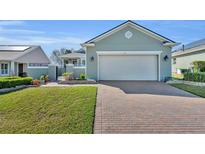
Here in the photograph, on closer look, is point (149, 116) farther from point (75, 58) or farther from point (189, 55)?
point (75, 58)

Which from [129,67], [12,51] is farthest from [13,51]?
[129,67]

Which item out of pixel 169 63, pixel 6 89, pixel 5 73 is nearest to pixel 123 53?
pixel 169 63

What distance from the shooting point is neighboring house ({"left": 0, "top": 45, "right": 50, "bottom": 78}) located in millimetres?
21873

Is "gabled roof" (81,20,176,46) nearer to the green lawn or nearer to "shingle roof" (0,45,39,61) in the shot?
the green lawn

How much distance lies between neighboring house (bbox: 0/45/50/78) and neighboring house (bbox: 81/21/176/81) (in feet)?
24.5

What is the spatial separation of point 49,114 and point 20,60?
2176 cm

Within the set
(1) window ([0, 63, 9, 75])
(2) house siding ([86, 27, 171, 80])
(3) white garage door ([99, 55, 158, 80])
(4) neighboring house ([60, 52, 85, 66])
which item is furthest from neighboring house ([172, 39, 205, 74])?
(1) window ([0, 63, 9, 75])

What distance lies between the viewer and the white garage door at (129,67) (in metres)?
17.9

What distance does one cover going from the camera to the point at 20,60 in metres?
26.8

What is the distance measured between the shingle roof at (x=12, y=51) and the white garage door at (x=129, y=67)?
13722mm
